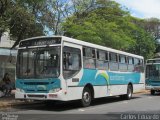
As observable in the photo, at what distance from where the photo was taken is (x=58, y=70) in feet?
52.4

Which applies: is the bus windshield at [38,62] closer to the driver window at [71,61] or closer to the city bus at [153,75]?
the driver window at [71,61]

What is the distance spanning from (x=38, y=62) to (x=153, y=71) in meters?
15.0

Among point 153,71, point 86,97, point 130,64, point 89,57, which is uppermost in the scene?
point 89,57

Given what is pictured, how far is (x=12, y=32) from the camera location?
2112 centimetres

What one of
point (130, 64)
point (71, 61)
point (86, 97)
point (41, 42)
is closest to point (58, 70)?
point (71, 61)

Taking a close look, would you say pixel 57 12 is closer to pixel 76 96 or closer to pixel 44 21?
pixel 44 21

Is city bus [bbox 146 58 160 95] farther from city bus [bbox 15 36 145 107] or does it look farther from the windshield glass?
city bus [bbox 15 36 145 107]

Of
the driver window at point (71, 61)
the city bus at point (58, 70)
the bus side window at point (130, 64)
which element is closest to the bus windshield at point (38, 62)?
the city bus at point (58, 70)

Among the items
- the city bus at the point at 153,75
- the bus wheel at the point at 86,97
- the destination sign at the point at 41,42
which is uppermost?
the destination sign at the point at 41,42

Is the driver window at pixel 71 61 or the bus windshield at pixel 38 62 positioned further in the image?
the driver window at pixel 71 61

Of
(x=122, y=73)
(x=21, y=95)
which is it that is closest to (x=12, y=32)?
(x=21, y=95)

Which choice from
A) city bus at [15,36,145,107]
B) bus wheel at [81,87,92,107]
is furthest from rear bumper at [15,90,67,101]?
bus wheel at [81,87,92,107]

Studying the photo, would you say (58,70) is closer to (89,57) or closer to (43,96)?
(43,96)

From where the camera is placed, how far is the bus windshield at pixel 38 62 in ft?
52.9
